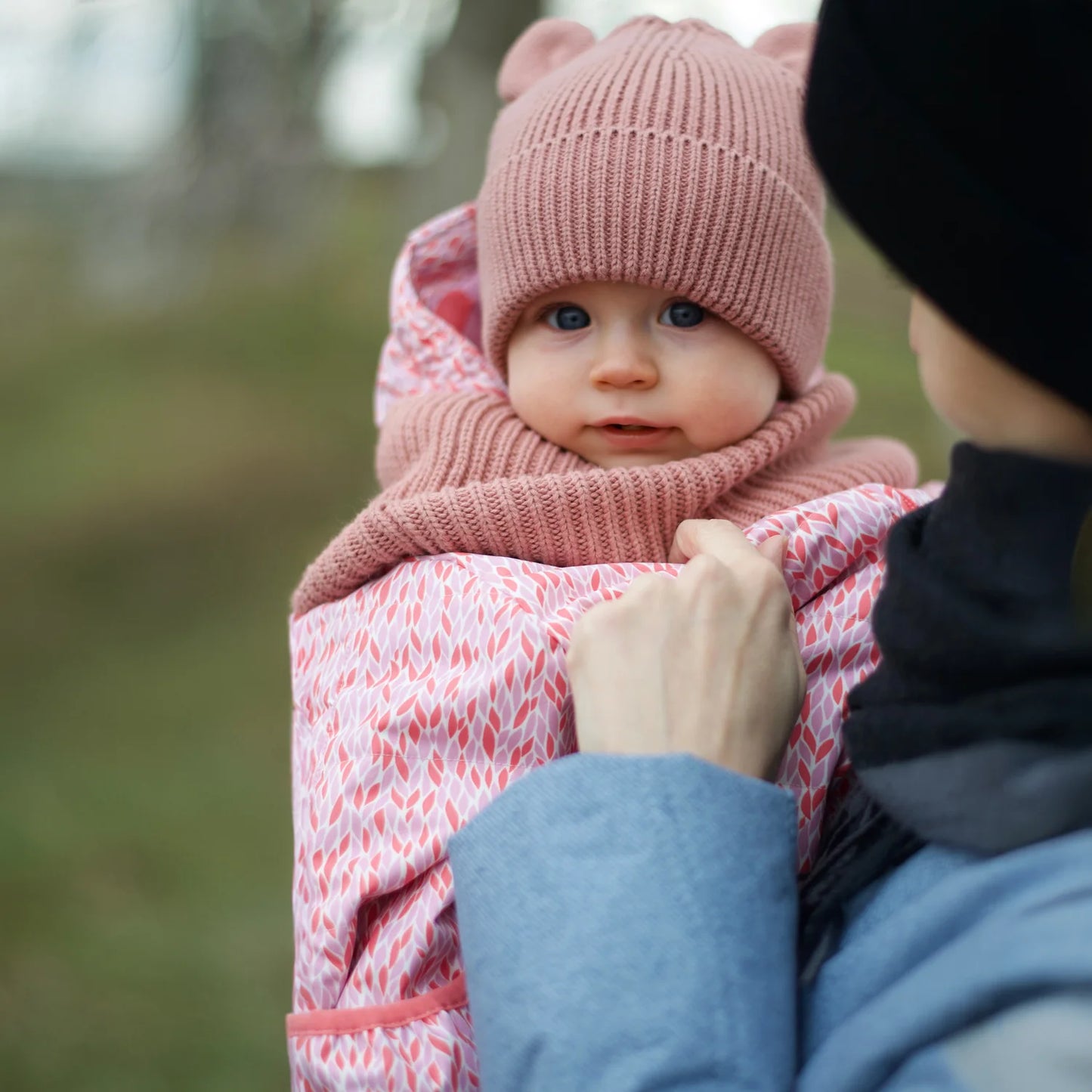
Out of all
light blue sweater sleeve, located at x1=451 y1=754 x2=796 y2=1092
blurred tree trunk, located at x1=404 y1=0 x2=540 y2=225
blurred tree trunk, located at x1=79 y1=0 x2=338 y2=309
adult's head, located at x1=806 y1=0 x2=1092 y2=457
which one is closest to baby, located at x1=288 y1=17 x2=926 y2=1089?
light blue sweater sleeve, located at x1=451 y1=754 x2=796 y2=1092

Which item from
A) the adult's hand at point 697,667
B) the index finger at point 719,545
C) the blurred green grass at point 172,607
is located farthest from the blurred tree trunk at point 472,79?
the adult's hand at point 697,667

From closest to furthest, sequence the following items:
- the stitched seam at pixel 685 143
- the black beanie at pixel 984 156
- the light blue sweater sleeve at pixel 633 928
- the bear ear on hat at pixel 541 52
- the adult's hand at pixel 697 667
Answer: the black beanie at pixel 984 156 < the light blue sweater sleeve at pixel 633 928 < the adult's hand at pixel 697 667 < the stitched seam at pixel 685 143 < the bear ear on hat at pixel 541 52

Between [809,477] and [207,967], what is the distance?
299 centimetres

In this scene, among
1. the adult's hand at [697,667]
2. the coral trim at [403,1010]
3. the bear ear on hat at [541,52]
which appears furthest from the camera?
the bear ear on hat at [541,52]

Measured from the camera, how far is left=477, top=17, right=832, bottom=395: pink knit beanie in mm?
1647

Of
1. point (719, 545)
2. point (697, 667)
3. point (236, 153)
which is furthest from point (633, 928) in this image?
point (236, 153)

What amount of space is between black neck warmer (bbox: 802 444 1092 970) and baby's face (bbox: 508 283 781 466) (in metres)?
0.60

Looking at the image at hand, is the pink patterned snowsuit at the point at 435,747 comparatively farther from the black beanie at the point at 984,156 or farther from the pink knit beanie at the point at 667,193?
the black beanie at the point at 984,156

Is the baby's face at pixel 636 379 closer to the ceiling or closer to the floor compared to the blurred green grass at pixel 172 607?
closer to the ceiling

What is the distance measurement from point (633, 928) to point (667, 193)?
1.00 m

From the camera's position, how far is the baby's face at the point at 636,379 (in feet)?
5.42

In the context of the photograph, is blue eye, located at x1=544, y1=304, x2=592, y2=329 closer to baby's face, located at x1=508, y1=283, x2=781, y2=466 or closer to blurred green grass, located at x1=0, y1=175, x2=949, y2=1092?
baby's face, located at x1=508, y1=283, x2=781, y2=466

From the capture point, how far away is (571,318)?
1.72 meters

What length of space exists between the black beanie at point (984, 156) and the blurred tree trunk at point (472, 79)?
9.67 feet
